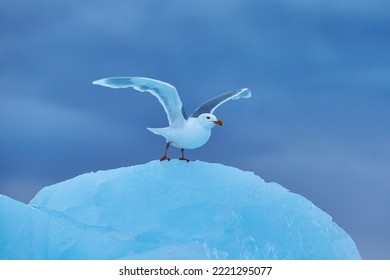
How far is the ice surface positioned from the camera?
6.16 meters

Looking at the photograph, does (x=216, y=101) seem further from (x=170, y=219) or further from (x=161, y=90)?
(x=170, y=219)

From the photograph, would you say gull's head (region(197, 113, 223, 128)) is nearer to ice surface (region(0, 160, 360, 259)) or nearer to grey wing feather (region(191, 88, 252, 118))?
grey wing feather (region(191, 88, 252, 118))

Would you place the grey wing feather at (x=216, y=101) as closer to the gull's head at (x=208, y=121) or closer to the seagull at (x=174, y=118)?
the seagull at (x=174, y=118)

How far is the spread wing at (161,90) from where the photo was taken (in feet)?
23.7

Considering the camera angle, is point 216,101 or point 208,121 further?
point 216,101

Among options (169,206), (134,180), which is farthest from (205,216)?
(134,180)

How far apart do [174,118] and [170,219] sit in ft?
4.56

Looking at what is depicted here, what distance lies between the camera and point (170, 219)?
6.75m

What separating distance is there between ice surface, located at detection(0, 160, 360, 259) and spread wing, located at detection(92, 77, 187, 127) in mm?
590

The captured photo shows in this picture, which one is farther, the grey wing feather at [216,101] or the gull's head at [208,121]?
the grey wing feather at [216,101]

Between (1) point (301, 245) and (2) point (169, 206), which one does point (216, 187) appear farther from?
(1) point (301, 245)

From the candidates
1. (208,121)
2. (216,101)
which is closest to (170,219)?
(208,121)

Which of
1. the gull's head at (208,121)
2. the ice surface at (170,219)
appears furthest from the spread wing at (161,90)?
the ice surface at (170,219)
